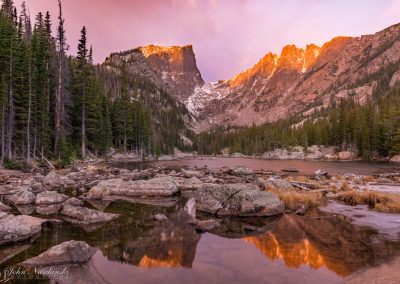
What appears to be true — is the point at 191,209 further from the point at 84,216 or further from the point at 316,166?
the point at 316,166

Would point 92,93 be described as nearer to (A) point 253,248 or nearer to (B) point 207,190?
(B) point 207,190

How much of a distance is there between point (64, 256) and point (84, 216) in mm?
5903

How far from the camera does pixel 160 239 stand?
1268 cm

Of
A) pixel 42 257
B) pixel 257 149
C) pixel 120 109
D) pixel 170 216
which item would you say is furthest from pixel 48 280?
pixel 257 149

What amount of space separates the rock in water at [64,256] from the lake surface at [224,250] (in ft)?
1.45

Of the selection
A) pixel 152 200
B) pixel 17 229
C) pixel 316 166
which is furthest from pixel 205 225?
pixel 316 166

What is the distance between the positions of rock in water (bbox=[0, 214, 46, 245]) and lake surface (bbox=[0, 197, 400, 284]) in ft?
1.73

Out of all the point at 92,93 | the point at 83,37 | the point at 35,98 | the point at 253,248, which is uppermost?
the point at 83,37

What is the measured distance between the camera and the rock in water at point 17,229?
37.9 ft

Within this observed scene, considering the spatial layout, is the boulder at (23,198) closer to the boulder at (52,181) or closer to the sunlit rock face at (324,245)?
the boulder at (52,181)

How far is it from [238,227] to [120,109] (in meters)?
71.7

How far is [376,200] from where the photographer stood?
19.9 m

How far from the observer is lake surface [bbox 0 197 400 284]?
916 cm

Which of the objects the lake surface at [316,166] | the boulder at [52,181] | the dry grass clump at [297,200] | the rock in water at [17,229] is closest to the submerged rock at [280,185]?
the dry grass clump at [297,200]
